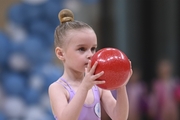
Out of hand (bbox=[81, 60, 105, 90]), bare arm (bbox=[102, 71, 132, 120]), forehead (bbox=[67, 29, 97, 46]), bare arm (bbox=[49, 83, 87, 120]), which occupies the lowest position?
bare arm (bbox=[102, 71, 132, 120])

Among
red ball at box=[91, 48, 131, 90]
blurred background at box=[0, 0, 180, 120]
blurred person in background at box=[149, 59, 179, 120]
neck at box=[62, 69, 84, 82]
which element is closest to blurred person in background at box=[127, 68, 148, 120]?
blurred background at box=[0, 0, 180, 120]

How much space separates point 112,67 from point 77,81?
0.40 m

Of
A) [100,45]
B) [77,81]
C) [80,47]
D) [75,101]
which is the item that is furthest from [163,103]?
[75,101]

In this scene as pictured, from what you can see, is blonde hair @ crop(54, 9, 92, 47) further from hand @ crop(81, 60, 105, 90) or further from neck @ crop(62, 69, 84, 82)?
hand @ crop(81, 60, 105, 90)

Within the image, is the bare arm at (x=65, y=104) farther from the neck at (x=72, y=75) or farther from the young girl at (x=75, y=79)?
the neck at (x=72, y=75)

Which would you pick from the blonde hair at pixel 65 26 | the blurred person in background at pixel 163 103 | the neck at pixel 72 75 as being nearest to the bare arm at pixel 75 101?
the neck at pixel 72 75

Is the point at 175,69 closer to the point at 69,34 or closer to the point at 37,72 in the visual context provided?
the point at 37,72

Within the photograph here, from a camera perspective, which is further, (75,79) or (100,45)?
(100,45)

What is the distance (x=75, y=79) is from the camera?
2.73 m

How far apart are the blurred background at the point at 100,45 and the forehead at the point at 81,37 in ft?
7.67

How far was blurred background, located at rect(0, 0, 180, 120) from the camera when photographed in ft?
16.5

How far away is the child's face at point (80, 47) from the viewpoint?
258cm

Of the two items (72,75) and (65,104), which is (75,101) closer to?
(65,104)

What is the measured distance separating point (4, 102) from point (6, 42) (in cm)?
64
